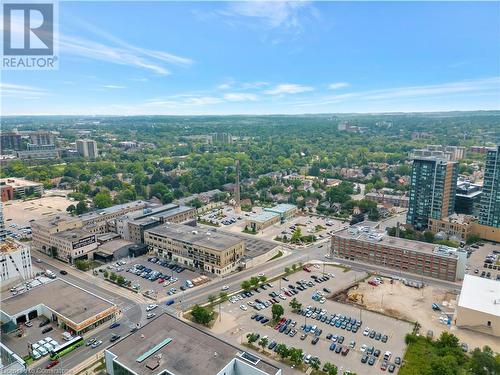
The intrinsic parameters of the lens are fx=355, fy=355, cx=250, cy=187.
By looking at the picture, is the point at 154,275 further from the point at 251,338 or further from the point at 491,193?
the point at 491,193

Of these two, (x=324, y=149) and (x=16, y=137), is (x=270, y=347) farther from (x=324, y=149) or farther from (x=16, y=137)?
(x=16, y=137)

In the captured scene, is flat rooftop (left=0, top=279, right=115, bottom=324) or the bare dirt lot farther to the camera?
flat rooftop (left=0, top=279, right=115, bottom=324)

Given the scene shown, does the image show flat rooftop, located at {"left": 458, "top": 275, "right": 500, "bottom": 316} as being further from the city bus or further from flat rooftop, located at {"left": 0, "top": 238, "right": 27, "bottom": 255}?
flat rooftop, located at {"left": 0, "top": 238, "right": 27, "bottom": 255}

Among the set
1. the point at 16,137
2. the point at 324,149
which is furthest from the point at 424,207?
the point at 16,137

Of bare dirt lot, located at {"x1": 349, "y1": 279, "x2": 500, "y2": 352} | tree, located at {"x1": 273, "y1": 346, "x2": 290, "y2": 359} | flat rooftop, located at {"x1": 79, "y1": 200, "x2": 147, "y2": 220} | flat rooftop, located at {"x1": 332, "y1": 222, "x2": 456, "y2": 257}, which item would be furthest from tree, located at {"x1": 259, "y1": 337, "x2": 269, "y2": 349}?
flat rooftop, located at {"x1": 79, "y1": 200, "x2": 147, "y2": 220}

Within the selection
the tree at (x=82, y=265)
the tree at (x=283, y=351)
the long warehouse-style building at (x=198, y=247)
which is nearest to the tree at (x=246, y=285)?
the long warehouse-style building at (x=198, y=247)

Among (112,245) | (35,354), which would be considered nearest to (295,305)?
(35,354)
